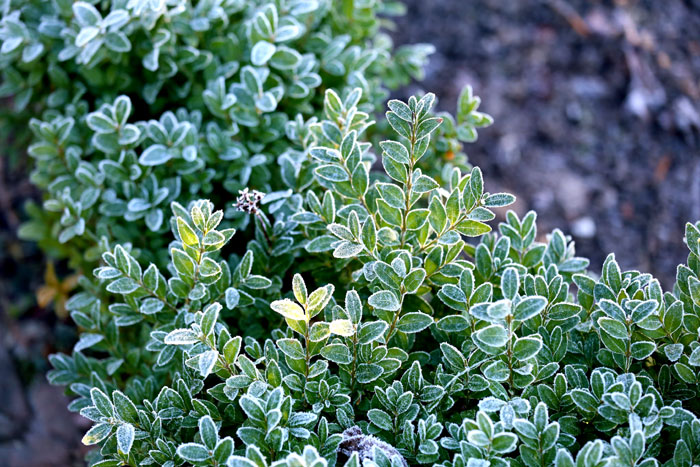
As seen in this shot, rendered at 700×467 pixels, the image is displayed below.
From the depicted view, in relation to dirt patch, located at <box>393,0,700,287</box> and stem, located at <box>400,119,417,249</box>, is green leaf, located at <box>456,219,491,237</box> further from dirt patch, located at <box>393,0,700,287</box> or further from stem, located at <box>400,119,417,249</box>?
dirt patch, located at <box>393,0,700,287</box>

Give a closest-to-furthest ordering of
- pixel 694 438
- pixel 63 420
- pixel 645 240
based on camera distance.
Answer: pixel 694 438 < pixel 63 420 < pixel 645 240

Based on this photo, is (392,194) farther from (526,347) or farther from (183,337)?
(183,337)

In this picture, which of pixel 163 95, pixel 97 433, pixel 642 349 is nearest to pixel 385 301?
pixel 642 349

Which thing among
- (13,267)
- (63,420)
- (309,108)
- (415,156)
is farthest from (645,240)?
(13,267)

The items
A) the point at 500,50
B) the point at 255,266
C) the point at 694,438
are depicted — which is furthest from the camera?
the point at 500,50

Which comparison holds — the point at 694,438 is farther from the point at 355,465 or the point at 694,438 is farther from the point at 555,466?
the point at 355,465

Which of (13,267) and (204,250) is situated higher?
(204,250)

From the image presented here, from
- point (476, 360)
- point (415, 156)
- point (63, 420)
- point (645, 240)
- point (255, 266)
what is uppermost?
point (415, 156)

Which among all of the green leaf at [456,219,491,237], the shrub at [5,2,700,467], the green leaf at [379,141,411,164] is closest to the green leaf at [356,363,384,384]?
the shrub at [5,2,700,467]
